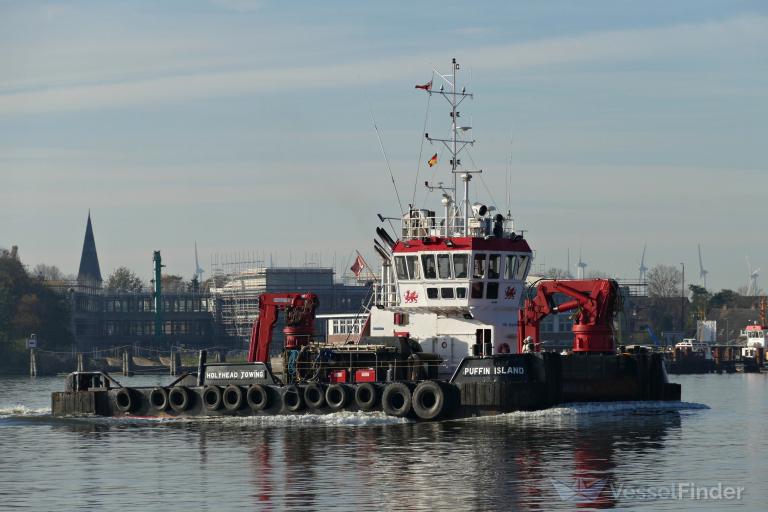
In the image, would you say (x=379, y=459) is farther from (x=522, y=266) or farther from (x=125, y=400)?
(x=125, y=400)

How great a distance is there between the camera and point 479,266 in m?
47.2

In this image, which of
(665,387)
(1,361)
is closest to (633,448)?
(665,387)

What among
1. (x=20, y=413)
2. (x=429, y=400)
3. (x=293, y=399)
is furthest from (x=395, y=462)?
(x=20, y=413)

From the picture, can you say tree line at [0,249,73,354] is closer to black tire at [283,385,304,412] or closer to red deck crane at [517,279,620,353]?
black tire at [283,385,304,412]

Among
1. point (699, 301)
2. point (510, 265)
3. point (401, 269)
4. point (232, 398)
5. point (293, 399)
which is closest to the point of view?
point (293, 399)

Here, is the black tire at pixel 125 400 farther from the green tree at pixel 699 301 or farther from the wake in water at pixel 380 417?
the green tree at pixel 699 301

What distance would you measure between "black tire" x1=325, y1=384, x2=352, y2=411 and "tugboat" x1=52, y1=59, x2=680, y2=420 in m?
0.04

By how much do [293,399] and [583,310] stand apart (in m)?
10.4

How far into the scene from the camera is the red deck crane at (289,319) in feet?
160

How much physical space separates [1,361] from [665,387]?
313ft

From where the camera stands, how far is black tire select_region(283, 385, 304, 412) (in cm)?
4628

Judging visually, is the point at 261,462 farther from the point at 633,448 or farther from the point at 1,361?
the point at 1,361

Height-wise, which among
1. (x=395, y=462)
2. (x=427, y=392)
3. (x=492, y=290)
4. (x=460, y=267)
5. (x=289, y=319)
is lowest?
(x=395, y=462)

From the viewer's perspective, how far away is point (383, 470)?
33.3m
